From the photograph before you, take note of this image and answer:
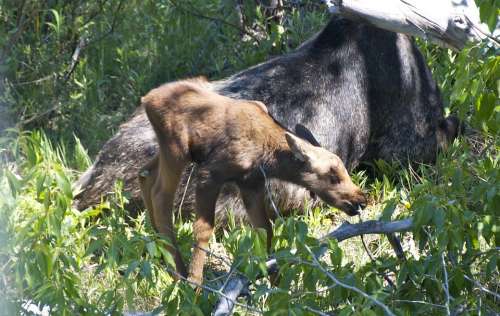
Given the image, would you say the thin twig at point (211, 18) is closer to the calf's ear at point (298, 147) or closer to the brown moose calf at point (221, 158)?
the brown moose calf at point (221, 158)

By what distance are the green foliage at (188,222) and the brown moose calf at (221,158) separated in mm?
282

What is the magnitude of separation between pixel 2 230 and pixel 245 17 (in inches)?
196

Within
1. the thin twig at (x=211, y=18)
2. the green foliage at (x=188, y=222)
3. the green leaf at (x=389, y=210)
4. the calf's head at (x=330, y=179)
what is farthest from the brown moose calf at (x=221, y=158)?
the thin twig at (x=211, y=18)

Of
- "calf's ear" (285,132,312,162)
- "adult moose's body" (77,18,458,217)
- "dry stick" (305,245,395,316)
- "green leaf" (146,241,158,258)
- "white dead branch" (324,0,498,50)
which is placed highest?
"white dead branch" (324,0,498,50)

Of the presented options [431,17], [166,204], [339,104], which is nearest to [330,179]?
[166,204]

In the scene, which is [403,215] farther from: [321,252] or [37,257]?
[37,257]

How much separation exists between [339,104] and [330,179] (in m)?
1.78

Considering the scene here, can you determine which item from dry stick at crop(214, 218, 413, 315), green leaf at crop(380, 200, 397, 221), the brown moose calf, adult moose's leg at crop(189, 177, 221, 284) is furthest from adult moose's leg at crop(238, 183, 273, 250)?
green leaf at crop(380, 200, 397, 221)

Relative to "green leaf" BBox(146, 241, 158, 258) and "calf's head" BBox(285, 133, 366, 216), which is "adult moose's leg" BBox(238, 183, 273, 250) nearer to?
"calf's head" BBox(285, 133, 366, 216)

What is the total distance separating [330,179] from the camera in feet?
20.3

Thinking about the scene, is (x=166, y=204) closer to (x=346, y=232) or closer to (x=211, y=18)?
(x=346, y=232)

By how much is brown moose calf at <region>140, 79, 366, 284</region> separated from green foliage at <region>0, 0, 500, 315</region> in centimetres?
28

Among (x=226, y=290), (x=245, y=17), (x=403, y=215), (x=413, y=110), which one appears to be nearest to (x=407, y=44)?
(x=413, y=110)

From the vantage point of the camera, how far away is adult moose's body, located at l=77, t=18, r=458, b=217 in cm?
730
